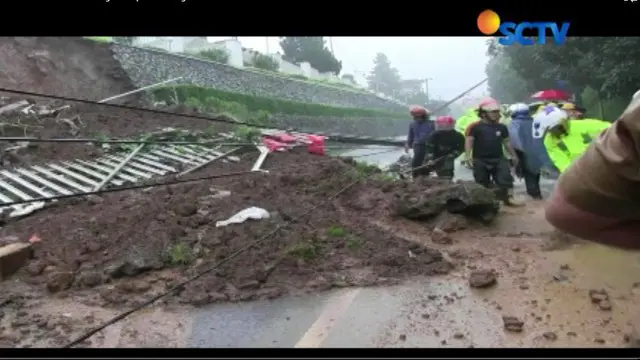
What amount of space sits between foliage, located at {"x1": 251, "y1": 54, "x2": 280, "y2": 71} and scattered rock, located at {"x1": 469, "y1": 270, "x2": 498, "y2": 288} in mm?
17393

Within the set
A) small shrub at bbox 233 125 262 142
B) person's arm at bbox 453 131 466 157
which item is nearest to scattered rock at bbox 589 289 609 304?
person's arm at bbox 453 131 466 157

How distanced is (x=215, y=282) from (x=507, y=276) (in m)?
2.00

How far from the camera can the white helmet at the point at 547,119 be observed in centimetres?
514

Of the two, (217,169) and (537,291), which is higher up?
(217,169)

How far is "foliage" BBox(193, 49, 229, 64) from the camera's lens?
17.3 metres

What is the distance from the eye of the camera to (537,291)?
11.2 feet

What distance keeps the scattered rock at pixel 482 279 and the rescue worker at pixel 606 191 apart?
239 centimetres

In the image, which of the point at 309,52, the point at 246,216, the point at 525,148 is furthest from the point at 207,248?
the point at 309,52

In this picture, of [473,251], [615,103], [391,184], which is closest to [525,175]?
[391,184]

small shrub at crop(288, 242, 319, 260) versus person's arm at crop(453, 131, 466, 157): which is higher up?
person's arm at crop(453, 131, 466, 157)

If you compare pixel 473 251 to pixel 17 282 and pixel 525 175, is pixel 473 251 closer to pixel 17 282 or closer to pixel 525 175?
pixel 525 175

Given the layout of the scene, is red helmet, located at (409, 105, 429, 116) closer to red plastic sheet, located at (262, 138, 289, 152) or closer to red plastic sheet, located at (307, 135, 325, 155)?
red plastic sheet, located at (307, 135, 325, 155)

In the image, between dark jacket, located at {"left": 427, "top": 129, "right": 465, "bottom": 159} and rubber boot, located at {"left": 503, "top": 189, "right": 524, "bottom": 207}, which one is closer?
rubber boot, located at {"left": 503, "top": 189, "right": 524, "bottom": 207}

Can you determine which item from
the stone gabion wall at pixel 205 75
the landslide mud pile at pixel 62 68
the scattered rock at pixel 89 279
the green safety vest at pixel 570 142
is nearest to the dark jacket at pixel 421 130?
the green safety vest at pixel 570 142
